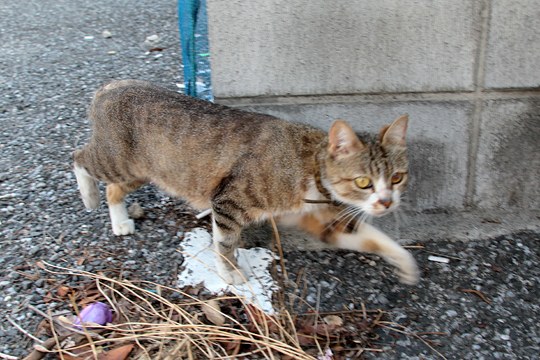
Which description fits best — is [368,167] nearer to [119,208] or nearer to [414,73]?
[414,73]

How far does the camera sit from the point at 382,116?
11.1 feet

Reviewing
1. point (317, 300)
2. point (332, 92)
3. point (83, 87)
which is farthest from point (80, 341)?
point (83, 87)

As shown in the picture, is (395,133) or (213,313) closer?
(213,313)

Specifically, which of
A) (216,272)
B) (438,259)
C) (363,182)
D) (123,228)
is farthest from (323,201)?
(123,228)

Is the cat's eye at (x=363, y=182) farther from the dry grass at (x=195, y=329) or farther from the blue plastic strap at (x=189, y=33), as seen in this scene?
the blue plastic strap at (x=189, y=33)

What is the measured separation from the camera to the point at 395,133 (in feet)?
9.64

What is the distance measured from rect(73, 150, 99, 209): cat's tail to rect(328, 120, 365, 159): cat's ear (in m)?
1.55

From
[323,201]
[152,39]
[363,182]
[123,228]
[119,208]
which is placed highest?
[152,39]

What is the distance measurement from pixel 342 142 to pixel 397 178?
1.12 feet

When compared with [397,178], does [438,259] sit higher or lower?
lower

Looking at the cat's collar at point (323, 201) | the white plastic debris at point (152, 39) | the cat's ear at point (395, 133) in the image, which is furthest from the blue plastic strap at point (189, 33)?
A: the white plastic debris at point (152, 39)

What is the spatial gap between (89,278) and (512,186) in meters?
2.51

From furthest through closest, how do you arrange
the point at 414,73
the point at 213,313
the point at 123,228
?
the point at 123,228 → the point at 414,73 → the point at 213,313

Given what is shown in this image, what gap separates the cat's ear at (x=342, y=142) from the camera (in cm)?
285
